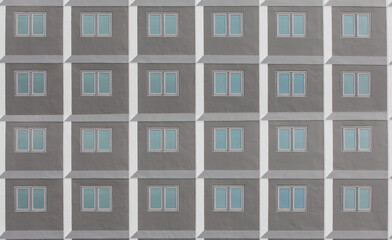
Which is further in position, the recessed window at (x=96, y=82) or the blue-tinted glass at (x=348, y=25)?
the blue-tinted glass at (x=348, y=25)

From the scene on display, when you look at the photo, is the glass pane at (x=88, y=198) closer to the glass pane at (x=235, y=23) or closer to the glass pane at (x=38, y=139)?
the glass pane at (x=38, y=139)

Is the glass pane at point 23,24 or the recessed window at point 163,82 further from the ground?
the glass pane at point 23,24

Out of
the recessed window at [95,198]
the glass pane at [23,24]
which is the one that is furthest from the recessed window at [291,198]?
the glass pane at [23,24]

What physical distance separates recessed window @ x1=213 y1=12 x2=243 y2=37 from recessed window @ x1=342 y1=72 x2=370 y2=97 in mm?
4506

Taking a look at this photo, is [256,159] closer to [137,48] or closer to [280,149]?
[280,149]

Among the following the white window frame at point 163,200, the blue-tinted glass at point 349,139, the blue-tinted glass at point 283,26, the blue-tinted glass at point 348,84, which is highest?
the blue-tinted glass at point 283,26

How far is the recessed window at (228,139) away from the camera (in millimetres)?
15445

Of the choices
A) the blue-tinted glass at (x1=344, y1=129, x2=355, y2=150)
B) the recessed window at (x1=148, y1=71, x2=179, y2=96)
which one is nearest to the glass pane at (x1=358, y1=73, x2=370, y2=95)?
the blue-tinted glass at (x1=344, y1=129, x2=355, y2=150)

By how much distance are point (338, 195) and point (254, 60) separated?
20.2 feet

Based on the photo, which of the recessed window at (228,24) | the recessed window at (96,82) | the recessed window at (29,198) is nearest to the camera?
the recessed window at (29,198)

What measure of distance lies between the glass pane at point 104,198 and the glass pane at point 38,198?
2.20 metres

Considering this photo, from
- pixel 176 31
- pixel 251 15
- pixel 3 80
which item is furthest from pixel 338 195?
pixel 3 80

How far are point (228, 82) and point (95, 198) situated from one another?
6.88 m

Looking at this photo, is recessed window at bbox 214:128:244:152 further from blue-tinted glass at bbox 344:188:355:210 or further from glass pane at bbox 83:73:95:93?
glass pane at bbox 83:73:95:93
